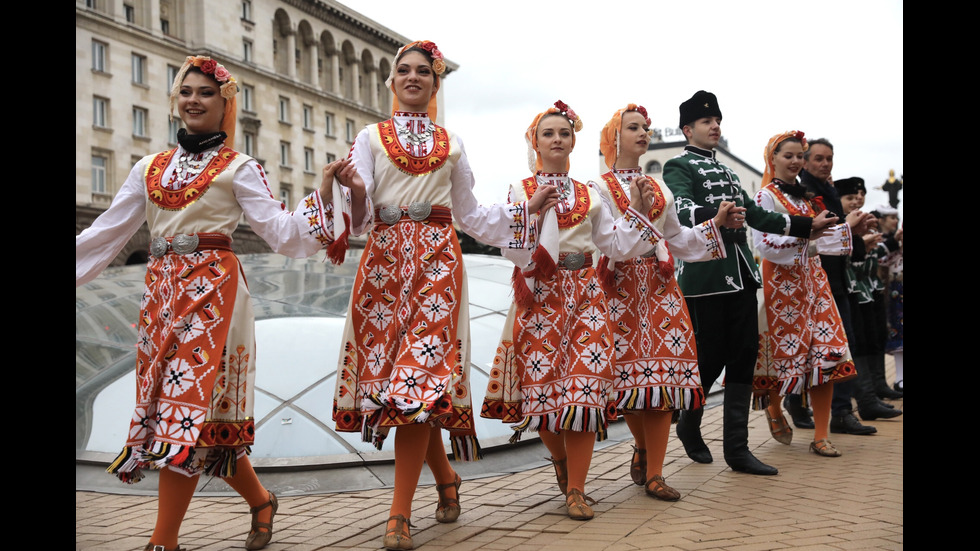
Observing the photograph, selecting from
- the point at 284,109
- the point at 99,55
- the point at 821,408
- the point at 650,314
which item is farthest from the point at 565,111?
the point at 284,109

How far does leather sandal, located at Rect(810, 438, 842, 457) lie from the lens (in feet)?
20.2

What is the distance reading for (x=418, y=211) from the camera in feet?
13.6

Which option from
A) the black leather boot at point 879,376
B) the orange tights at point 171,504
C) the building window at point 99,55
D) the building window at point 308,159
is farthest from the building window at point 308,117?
the orange tights at point 171,504

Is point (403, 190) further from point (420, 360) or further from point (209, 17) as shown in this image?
point (209, 17)

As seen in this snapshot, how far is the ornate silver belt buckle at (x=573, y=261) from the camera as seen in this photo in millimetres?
4758

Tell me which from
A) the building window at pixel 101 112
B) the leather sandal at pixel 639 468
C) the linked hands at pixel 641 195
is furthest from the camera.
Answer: the building window at pixel 101 112

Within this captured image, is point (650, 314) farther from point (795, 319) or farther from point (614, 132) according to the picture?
point (795, 319)

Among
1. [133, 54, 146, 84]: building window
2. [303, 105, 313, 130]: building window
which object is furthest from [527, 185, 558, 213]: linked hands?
[303, 105, 313, 130]: building window

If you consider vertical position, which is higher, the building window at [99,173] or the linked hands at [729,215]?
the building window at [99,173]

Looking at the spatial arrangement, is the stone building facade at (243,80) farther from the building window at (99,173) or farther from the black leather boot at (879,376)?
the black leather boot at (879,376)

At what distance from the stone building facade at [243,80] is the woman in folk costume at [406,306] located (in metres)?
24.5

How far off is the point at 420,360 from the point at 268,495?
95 cm

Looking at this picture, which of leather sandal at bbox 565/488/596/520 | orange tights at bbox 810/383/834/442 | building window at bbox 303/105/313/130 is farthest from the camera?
building window at bbox 303/105/313/130

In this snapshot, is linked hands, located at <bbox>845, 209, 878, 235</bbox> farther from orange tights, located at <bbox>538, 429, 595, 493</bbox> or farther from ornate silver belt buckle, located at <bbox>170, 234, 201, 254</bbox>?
ornate silver belt buckle, located at <bbox>170, 234, 201, 254</bbox>
